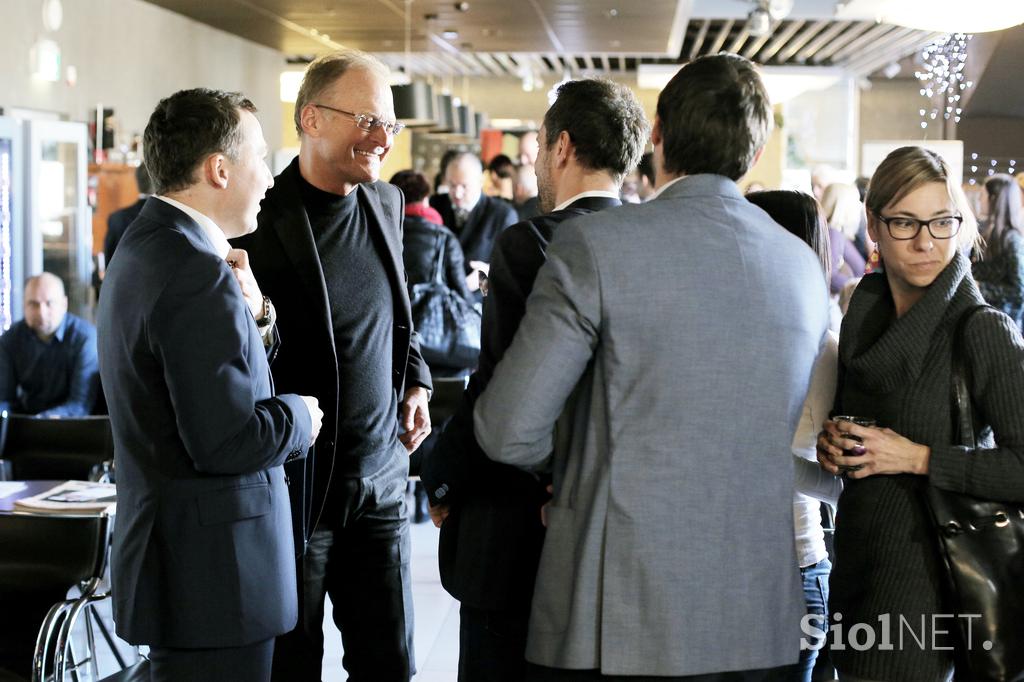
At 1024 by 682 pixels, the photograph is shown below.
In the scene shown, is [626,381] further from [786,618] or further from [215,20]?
[215,20]

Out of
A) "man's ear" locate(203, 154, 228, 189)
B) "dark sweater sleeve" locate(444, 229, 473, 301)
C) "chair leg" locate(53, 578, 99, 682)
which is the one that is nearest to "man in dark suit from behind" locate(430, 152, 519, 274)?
"dark sweater sleeve" locate(444, 229, 473, 301)

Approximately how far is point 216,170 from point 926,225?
4.52 ft

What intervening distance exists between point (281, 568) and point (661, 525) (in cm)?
87

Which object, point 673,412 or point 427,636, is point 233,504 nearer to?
point 673,412

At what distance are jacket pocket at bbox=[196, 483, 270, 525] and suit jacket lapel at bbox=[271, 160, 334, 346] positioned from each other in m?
0.57

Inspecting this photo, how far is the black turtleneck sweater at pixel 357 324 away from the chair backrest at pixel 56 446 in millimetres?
2506

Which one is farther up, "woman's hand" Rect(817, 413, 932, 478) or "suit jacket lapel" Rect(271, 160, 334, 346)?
"suit jacket lapel" Rect(271, 160, 334, 346)

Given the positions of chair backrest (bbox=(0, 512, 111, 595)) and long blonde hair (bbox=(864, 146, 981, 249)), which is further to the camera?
chair backrest (bbox=(0, 512, 111, 595))

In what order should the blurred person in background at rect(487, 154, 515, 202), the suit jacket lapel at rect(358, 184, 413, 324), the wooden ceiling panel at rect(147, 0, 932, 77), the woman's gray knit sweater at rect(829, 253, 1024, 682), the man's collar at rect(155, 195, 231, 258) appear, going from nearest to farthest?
the woman's gray knit sweater at rect(829, 253, 1024, 682) → the man's collar at rect(155, 195, 231, 258) → the suit jacket lapel at rect(358, 184, 413, 324) → the blurred person in background at rect(487, 154, 515, 202) → the wooden ceiling panel at rect(147, 0, 932, 77)

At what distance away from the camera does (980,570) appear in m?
2.01

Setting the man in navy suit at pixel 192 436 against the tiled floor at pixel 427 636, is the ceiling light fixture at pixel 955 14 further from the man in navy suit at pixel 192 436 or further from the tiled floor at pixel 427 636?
the tiled floor at pixel 427 636

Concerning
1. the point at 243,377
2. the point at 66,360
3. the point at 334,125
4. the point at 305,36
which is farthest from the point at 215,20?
the point at 243,377

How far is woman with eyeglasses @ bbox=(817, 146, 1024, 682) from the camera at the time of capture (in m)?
2.04

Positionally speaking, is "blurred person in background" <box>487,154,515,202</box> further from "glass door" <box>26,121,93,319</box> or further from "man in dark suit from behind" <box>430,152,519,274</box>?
"glass door" <box>26,121,93,319</box>
